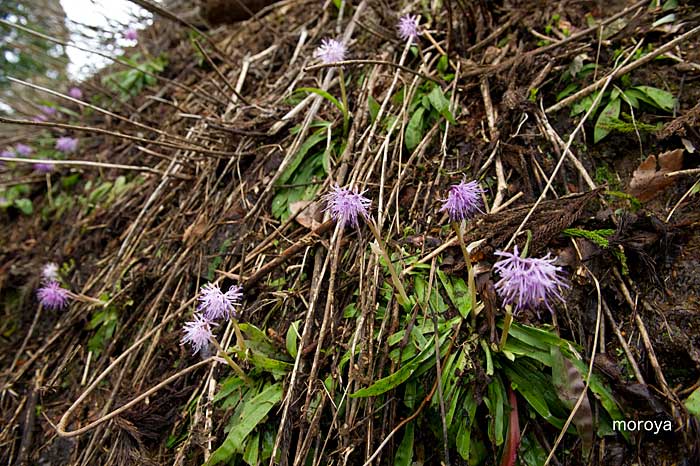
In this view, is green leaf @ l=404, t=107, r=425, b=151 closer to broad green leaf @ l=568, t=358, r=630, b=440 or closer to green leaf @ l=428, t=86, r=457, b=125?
green leaf @ l=428, t=86, r=457, b=125

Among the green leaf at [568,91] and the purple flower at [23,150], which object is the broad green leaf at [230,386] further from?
the purple flower at [23,150]

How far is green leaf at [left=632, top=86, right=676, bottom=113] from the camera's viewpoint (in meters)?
1.64

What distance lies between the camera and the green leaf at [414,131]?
1924 millimetres

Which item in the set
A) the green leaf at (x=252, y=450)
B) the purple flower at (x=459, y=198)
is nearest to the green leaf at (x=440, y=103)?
the purple flower at (x=459, y=198)

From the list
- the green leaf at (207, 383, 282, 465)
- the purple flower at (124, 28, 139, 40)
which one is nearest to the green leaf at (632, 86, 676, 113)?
the green leaf at (207, 383, 282, 465)

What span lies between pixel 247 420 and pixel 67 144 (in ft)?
10.1

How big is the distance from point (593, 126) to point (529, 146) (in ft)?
0.90

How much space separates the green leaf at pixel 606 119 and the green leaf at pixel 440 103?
565 millimetres

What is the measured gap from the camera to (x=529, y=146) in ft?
5.76

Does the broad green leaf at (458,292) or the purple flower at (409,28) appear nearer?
the broad green leaf at (458,292)

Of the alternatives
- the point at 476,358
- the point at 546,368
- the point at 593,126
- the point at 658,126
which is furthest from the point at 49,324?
the point at 658,126

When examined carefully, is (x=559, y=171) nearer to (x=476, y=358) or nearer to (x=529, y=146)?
(x=529, y=146)

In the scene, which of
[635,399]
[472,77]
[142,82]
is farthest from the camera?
[142,82]

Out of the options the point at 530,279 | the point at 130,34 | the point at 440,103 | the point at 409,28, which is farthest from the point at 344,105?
the point at 130,34
